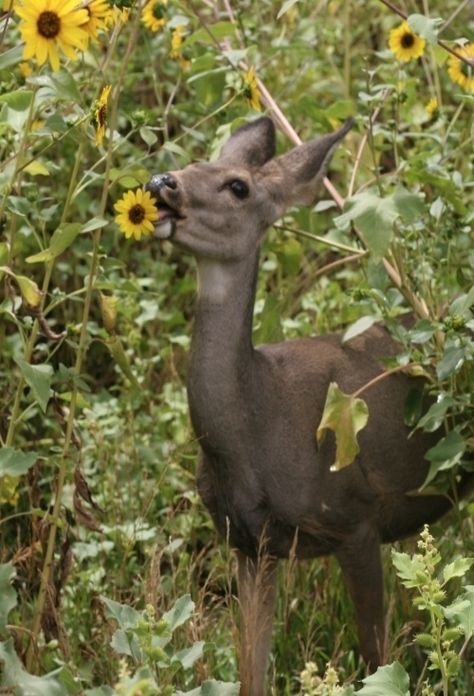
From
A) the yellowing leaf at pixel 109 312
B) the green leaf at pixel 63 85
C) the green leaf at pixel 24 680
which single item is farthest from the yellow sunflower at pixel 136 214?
the green leaf at pixel 24 680

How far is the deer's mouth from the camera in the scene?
5094 millimetres

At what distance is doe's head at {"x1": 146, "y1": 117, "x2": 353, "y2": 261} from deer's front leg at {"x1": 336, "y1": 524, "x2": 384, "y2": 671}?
896mm

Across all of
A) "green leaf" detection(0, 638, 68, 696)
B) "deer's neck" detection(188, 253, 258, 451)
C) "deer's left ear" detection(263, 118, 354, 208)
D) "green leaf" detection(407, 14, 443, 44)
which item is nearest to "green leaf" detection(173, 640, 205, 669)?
"green leaf" detection(0, 638, 68, 696)

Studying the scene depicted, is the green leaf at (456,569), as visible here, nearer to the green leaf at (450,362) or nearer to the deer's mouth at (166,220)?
the green leaf at (450,362)

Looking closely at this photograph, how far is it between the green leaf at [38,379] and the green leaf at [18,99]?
0.63 metres

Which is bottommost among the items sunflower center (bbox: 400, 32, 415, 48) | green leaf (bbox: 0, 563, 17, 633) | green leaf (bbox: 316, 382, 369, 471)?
green leaf (bbox: 316, 382, 369, 471)

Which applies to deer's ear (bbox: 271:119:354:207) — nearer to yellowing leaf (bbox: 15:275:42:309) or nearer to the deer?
the deer

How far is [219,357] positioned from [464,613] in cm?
150

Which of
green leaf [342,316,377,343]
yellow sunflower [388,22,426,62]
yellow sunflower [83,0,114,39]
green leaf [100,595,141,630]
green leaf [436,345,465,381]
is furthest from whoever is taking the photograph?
yellow sunflower [388,22,426,62]

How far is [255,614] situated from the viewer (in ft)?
16.0

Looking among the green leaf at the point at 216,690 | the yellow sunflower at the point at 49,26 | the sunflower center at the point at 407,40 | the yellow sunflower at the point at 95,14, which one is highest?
the yellow sunflower at the point at 49,26

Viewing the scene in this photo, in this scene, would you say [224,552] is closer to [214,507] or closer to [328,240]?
[214,507]

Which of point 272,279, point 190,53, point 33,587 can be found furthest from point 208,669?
point 272,279

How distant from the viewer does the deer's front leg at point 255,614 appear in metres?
4.90
